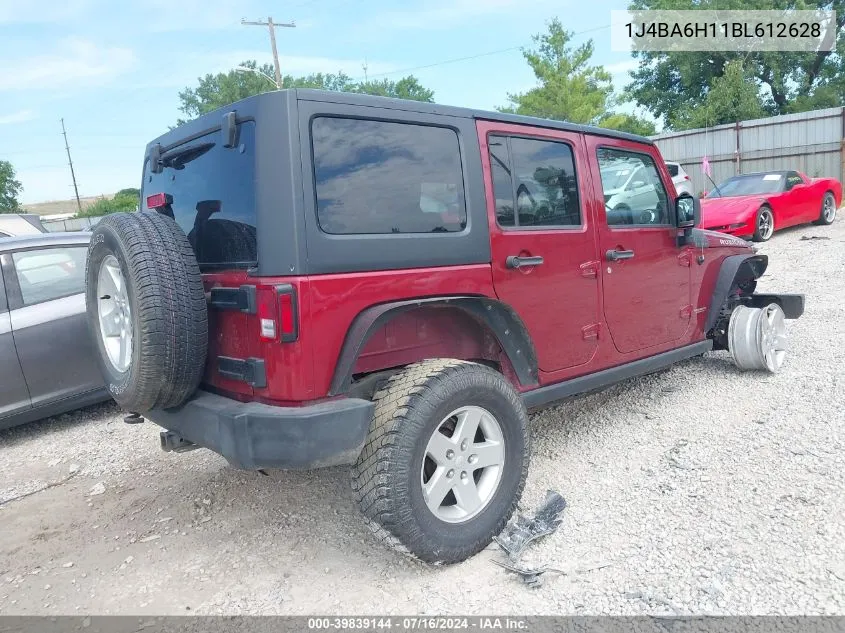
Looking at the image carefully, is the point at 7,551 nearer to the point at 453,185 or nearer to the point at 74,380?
the point at 74,380

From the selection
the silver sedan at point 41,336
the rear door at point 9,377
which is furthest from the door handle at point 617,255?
the rear door at point 9,377

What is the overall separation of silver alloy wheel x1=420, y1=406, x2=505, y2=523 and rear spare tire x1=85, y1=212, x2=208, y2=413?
1069 millimetres

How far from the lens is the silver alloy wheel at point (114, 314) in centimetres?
283

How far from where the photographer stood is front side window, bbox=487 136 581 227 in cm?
318

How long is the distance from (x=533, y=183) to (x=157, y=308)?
1.96 meters

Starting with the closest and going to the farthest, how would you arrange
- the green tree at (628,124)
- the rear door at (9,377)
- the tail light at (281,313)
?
the tail light at (281,313), the rear door at (9,377), the green tree at (628,124)

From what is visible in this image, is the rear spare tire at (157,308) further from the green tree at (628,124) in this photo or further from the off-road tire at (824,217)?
the green tree at (628,124)

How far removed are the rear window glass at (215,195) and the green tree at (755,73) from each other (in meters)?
28.1

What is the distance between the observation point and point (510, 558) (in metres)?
2.74

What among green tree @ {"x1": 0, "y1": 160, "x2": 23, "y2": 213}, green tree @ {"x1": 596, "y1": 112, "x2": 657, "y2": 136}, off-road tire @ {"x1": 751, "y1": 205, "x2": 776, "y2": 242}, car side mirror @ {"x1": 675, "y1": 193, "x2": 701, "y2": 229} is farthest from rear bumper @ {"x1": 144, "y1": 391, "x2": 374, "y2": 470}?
green tree @ {"x1": 0, "y1": 160, "x2": 23, "y2": 213}

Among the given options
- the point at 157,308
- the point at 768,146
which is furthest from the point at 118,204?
the point at 157,308

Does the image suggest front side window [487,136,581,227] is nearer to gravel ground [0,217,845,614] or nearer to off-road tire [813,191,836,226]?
gravel ground [0,217,845,614]

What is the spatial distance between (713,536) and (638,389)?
214cm

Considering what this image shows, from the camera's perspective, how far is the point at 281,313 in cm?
240
